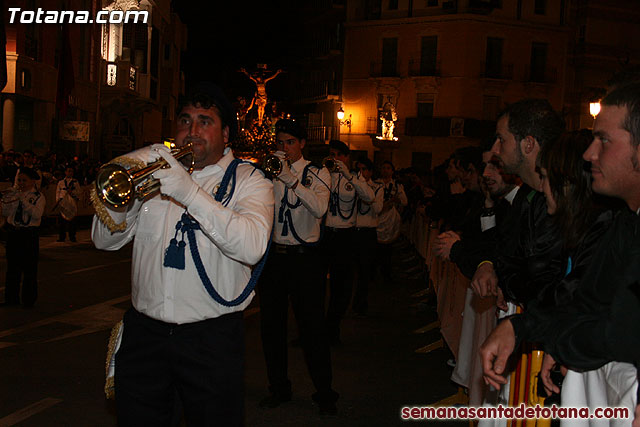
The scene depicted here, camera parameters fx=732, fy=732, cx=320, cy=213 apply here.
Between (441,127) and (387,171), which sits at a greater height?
(441,127)

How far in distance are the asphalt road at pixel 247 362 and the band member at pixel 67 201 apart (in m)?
5.14

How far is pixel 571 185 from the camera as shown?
3713mm

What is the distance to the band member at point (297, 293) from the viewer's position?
6.36 meters

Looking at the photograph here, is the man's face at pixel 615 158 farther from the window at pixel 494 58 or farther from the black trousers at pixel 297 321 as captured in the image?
the window at pixel 494 58

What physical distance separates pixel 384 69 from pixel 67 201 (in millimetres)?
31211

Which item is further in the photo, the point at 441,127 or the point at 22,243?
the point at 441,127

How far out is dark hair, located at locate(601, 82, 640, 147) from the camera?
8.48 feet

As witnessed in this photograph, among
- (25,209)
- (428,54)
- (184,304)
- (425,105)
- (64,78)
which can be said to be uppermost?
(428,54)

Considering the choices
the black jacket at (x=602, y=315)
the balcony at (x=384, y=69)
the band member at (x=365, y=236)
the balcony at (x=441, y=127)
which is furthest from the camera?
the balcony at (x=384, y=69)

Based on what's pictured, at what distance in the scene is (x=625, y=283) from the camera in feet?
8.14

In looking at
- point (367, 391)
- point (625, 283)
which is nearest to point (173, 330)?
point (625, 283)

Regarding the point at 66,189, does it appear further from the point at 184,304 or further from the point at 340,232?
the point at 184,304

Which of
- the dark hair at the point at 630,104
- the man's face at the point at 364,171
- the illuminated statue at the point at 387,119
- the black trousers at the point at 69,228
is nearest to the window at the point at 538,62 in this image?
the illuminated statue at the point at 387,119

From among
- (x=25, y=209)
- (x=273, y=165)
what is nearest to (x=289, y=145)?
(x=273, y=165)
